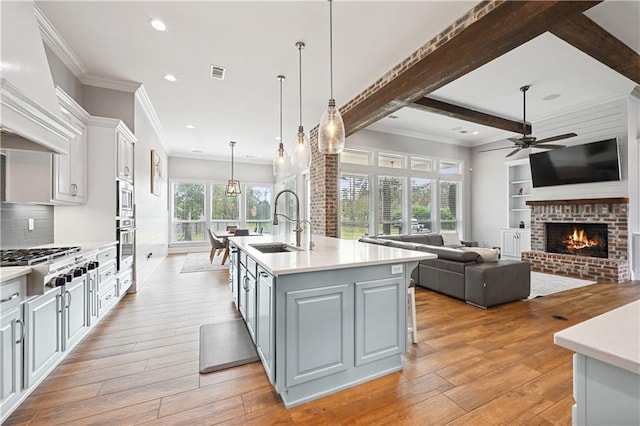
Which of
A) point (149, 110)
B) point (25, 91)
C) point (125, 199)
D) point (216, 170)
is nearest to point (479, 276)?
point (25, 91)

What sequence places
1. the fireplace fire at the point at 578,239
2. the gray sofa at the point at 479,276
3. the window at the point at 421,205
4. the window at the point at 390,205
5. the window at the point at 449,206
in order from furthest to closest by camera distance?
the window at the point at 449,206 → the window at the point at 421,205 → the window at the point at 390,205 → the fireplace fire at the point at 578,239 → the gray sofa at the point at 479,276

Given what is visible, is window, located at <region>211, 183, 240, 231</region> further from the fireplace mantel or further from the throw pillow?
the fireplace mantel

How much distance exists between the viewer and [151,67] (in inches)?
143

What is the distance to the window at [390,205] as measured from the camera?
686 cm

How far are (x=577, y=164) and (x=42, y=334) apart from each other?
7.97m

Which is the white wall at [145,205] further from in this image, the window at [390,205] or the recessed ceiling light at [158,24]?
the window at [390,205]

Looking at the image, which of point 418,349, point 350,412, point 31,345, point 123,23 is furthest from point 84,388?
point 123,23

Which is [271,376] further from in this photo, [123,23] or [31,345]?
[123,23]

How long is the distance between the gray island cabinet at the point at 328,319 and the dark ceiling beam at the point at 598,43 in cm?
248

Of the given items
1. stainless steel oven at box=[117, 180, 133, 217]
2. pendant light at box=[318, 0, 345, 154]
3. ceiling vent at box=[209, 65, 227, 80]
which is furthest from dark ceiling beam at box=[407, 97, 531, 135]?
stainless steel oven at box=[117, 180, 133, 217]

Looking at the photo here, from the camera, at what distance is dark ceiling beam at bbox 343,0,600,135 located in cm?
207

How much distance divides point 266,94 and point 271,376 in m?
4.02

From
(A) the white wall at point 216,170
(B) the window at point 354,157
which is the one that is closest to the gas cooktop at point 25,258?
(B) the window at point 354,157

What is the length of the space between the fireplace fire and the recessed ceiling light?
7.63 m
